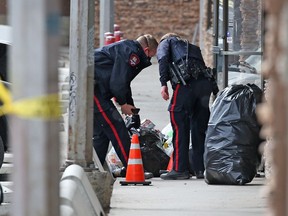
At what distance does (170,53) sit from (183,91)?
1.54 feet

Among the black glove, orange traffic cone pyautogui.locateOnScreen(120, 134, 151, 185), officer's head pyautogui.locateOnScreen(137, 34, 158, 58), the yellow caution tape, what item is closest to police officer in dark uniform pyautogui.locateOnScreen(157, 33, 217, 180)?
officer's head pyautogui.locateOnScreen(137, 34, 158, 58)

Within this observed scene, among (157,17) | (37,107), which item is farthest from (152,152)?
(157,17)

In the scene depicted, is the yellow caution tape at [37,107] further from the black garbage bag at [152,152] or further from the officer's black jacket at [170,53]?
the black garbage bag at [152,152]

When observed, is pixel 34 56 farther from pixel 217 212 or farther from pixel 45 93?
pixel 217 212

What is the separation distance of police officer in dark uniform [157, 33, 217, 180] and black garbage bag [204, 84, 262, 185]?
587 mm

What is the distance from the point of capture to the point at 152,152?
1212cm

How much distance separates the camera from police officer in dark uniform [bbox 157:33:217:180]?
11.7 m

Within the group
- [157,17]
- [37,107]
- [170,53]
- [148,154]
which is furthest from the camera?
[157,17]

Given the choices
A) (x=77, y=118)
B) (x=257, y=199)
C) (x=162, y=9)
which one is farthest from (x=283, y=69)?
(x=162, y=9)

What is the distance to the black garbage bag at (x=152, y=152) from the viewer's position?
39.7 ft

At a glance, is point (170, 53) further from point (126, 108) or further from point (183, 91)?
point (126, 108)

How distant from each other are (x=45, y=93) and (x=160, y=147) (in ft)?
29.1

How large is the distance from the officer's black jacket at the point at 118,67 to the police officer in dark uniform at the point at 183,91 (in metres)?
0.40

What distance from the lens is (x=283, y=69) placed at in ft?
9.63
